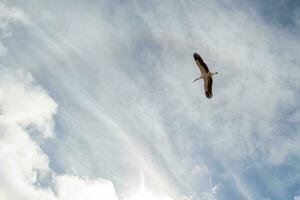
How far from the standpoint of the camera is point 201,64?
62.8 m

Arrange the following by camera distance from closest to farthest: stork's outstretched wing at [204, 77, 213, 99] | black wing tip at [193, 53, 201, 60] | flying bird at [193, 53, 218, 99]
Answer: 1. black wing tip at [193, 53, 201, 60]
2. flying bird at [193, 53, 218, 99]
3. stork's outstretched wing at [204, 77, 213, 99]

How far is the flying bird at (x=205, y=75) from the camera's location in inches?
2452

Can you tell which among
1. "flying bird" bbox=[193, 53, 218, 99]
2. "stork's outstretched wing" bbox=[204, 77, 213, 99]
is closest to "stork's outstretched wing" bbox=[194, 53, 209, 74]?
"flying bird" bbox=[193, 53, 218, 99]

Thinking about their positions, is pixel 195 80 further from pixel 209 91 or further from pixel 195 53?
pixel 195 53

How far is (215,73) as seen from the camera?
6438 cm

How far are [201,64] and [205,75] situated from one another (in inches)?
114

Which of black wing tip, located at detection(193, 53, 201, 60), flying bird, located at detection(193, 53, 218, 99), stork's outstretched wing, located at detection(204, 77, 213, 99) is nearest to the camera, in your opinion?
black wing tip, located at detection(193, 53, 201, 60)

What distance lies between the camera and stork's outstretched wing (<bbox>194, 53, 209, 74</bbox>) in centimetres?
6203

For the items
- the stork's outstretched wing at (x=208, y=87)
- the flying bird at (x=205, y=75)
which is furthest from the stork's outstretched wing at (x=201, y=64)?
the stork's outstretched wing at (x=208, y=87)

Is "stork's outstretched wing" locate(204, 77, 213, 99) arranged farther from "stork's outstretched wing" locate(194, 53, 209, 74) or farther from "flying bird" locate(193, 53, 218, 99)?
"stork's outstretched wing" locate(194, 53, 209, 74)

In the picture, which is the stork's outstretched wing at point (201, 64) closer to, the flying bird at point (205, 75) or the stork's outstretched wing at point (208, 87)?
the flying bird at point (205, 75)

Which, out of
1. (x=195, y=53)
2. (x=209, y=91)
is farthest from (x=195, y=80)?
(x=195, y=53)

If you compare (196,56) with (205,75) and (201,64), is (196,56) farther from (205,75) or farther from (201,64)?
(205,75)

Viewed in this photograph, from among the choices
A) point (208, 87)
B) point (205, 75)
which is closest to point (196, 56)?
point (205, 75)
